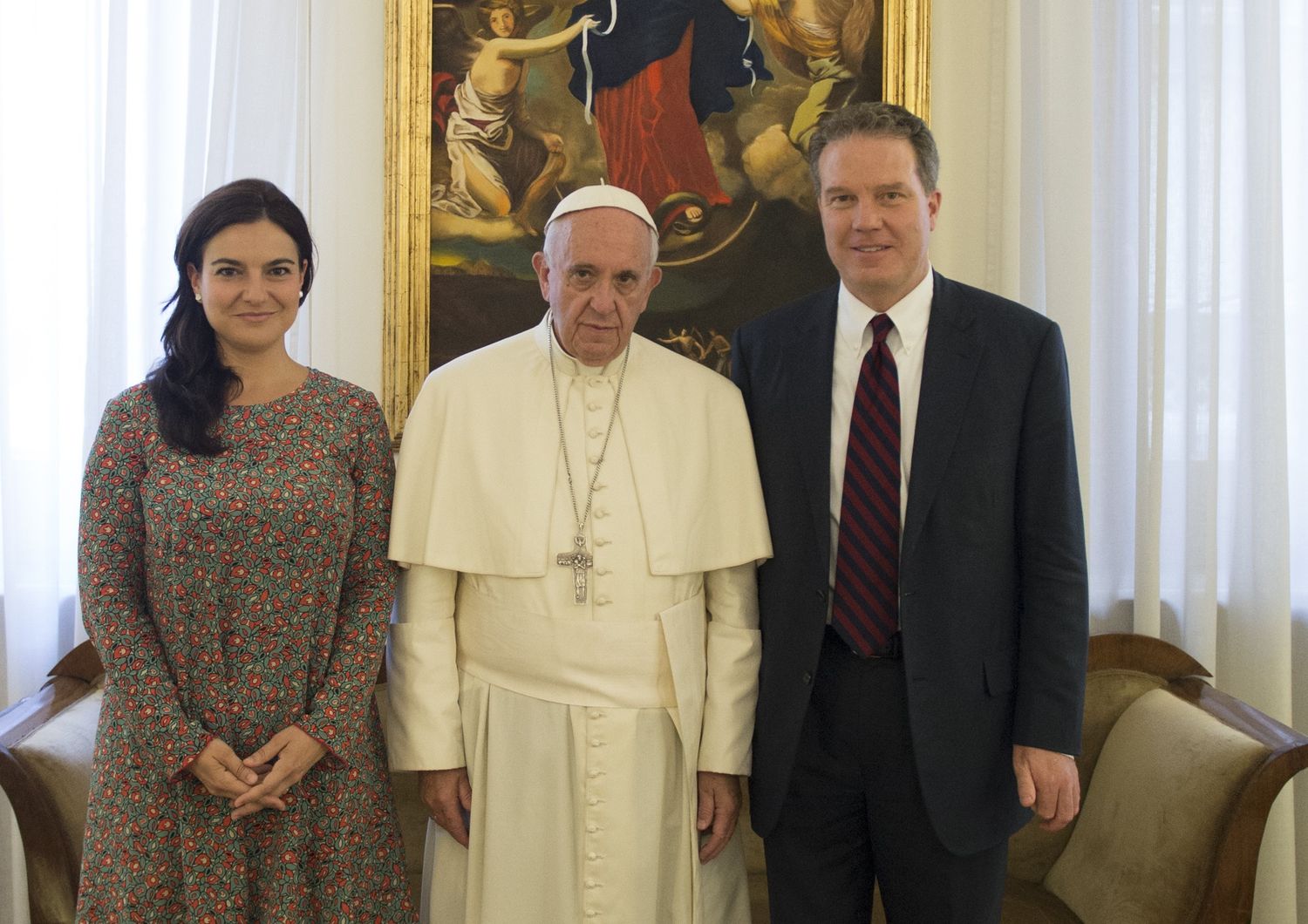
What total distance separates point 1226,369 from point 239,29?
2.93m

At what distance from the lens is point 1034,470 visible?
198 cm

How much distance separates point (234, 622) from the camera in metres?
1.98

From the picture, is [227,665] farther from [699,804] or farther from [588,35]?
[588,35]

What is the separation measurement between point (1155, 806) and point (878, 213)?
64.6 inches

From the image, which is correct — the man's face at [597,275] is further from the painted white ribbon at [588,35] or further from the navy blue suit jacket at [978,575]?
the painted white ribbon at [588,35]

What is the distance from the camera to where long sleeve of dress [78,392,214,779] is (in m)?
1.91

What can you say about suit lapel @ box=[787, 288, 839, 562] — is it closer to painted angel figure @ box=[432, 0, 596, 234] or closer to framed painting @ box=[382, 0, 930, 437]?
framed painting @ box=[382, 0, 930, 437]

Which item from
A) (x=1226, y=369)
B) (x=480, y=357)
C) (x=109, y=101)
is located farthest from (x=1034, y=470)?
(x=109, y=101)

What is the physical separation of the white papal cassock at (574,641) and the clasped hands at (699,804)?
0.04 metres

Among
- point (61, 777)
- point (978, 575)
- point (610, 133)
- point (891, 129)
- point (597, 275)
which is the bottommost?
point (61, 777)

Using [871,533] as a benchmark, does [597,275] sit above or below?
above

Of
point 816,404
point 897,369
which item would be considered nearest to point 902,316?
point 897,369

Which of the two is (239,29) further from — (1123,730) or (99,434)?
(1123,730)

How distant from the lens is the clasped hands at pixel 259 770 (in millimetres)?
1922
